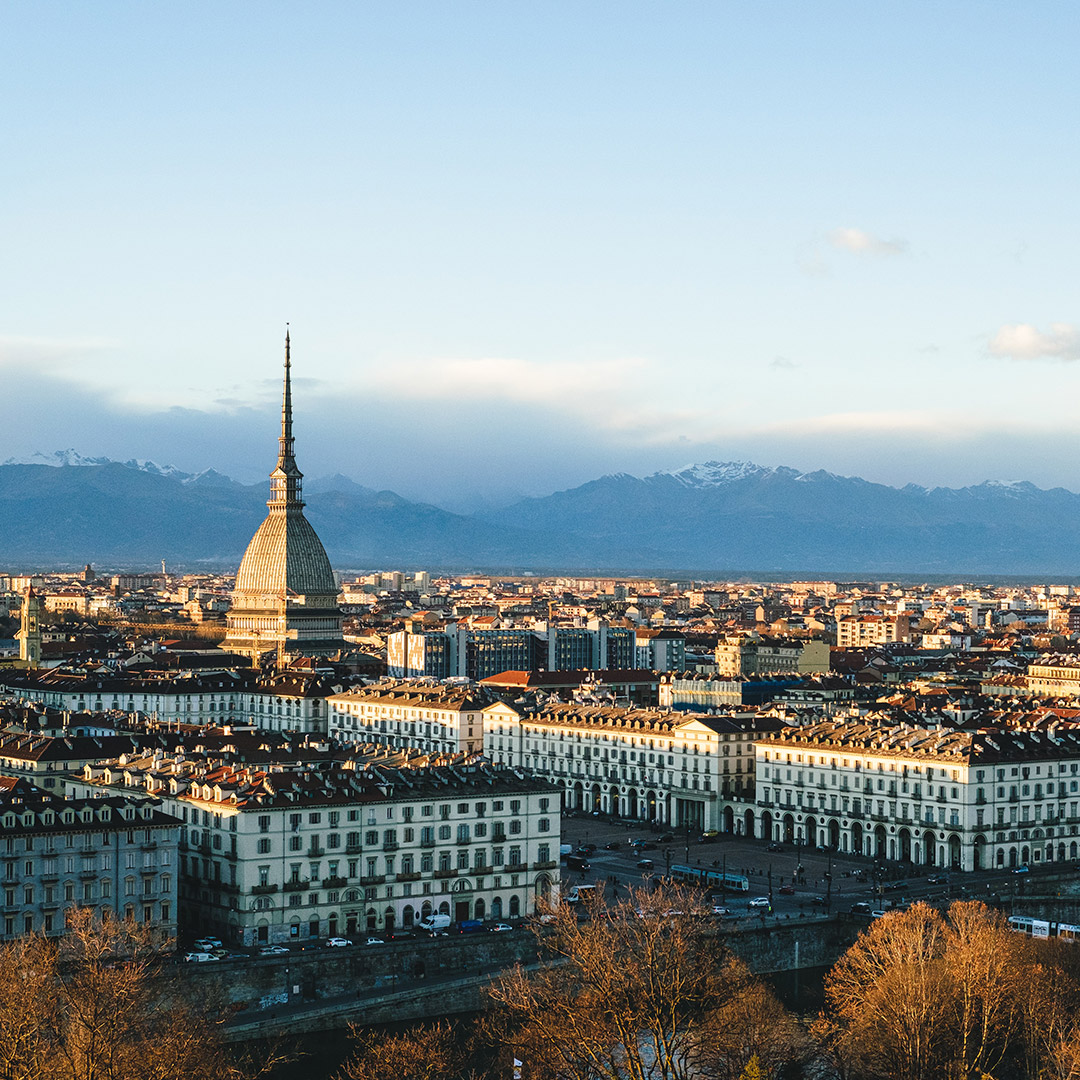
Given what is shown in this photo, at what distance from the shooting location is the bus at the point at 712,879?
261ft

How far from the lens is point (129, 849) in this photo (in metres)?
64.8

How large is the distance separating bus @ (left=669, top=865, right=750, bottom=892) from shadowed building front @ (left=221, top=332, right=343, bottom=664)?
105m

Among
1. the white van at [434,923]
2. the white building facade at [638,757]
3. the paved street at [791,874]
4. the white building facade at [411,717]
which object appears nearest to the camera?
the white van at [434,923]

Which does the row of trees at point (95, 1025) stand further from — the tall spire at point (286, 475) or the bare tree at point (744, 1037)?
the tall spire at point (286, 475)

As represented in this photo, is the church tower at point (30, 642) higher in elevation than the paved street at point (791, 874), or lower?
higher

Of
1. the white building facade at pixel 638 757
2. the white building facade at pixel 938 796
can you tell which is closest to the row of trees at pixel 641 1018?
the white building facade at pixel 938 796

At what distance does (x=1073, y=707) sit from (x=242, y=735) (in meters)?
48.0

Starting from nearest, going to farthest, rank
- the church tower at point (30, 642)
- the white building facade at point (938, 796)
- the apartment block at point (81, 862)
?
the apartment block at point (81, 862)
the white building facade at point (938, 796)
the church tower at point (30, 642)

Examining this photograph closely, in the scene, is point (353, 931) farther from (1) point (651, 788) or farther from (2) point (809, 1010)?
(1) point (651, 788)

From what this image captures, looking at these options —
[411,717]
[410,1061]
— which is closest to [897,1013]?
[410,1061]

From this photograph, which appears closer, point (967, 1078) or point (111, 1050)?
point (111, 1050)

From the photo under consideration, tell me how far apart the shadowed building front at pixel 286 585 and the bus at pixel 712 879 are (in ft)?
345

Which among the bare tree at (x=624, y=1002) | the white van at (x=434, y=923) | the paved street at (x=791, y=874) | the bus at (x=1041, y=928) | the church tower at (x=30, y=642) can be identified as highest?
the church tower at (x=30, y=642)

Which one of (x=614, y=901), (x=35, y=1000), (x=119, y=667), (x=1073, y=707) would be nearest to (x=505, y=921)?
(x=614, y=901)
